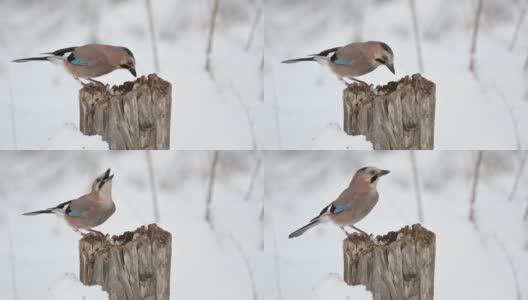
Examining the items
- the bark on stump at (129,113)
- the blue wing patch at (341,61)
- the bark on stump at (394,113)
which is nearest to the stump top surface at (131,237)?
the bark on stump at (129,113)

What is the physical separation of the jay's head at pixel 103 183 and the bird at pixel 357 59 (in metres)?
0.75

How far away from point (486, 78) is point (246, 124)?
88cm

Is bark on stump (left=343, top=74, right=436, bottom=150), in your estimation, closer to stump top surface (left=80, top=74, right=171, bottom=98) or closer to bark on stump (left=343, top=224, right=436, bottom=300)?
bark on stump (left=343, top=224, right=436, bottom=300)

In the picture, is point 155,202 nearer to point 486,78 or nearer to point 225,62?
point 225,62

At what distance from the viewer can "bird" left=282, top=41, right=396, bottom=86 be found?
117 inches

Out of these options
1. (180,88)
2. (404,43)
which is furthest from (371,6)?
(180,88)

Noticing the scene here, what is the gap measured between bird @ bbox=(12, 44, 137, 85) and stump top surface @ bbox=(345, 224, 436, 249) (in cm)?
97

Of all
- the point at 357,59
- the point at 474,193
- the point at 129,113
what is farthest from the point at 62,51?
the point at 474,193

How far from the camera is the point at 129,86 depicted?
117 inches

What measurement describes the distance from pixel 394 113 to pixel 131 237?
1.01 metres

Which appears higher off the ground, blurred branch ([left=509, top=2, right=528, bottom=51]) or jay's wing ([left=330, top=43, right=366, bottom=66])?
blurred branch ([left=509, top=2, right=528, bottom=51])

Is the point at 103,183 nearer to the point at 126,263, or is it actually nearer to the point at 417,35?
the point at 126,263

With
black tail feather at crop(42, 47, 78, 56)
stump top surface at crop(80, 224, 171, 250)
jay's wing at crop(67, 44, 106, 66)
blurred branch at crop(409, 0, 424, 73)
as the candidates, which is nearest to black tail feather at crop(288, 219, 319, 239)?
stump top surface at crop(80, 224, 171, 250)

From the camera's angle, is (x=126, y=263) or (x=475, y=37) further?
(x=475, y=37)
